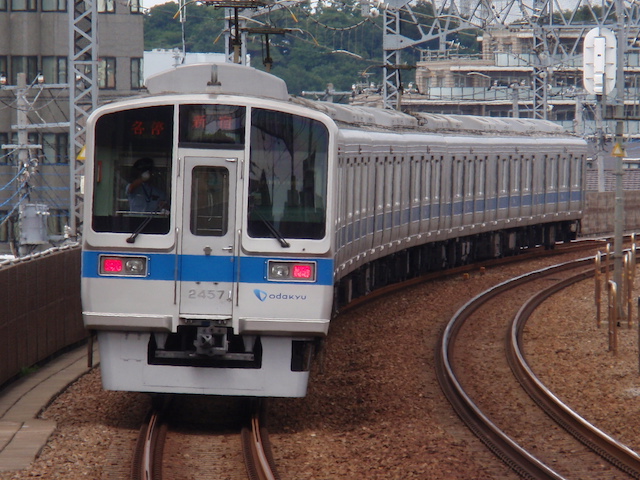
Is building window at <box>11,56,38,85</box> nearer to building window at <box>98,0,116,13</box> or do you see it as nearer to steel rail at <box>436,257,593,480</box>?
building window at <box>98,0,116,13</box>

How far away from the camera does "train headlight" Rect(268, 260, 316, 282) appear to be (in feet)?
31.8

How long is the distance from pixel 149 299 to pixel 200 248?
0.55 m

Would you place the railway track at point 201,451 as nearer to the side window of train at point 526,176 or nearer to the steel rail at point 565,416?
the steel rail at point 565,416

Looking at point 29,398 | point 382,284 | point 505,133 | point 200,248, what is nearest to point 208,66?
point 200,248

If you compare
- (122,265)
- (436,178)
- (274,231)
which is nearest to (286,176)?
(274,231)

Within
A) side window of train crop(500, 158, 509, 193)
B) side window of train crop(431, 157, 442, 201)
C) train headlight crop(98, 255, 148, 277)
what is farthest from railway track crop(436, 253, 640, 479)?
side window of train crop(500, 158, 509, 193)

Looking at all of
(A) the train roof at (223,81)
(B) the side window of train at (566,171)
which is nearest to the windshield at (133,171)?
(A) the train roof at (223,81)

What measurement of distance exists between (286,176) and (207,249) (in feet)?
2.75

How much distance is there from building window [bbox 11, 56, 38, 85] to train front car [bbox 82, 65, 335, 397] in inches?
1272

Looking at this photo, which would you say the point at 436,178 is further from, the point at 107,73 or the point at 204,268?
the point at 107,73

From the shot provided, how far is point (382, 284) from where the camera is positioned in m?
20.0

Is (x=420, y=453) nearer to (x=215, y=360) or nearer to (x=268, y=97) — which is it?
(x=215, y=360)

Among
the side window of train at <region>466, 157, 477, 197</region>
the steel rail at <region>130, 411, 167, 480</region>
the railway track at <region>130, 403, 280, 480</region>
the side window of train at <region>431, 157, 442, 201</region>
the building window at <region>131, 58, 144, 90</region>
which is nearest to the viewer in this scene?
the steel rail at <region>130, 411, 167, 480</region>

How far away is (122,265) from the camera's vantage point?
31.9ft
